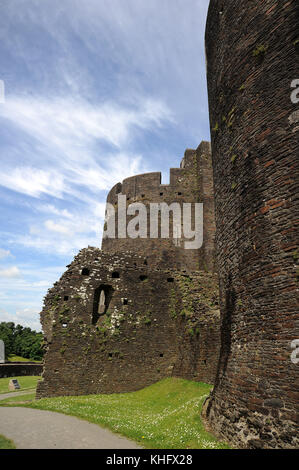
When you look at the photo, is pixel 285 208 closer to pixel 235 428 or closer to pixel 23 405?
pixel 235 428

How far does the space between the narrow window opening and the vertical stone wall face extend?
28.5 ft

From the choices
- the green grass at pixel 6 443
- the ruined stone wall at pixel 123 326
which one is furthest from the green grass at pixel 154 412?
the green grass at pixel 6 443

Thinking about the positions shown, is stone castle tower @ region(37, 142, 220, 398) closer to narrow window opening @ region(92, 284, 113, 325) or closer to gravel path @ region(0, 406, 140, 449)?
narrow window opening @ region(92, 284, 113, 325)

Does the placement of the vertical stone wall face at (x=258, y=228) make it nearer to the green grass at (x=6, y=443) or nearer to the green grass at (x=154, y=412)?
the green grass at (x=154, y=412)

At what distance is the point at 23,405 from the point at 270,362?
10471 millimetres

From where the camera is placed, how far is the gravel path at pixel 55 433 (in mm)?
6379

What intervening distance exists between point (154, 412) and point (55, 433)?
4155 millimetres

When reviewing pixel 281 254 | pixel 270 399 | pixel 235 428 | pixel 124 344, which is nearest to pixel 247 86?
pixel 281 254

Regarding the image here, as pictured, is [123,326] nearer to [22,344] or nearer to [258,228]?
[258,228]

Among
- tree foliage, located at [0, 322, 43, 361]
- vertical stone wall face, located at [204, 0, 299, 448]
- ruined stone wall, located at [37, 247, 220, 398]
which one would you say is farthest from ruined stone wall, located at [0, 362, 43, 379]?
vertical stone wall face, located at [204, 0, 299, 448]

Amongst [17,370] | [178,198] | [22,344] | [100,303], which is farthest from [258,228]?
[22,344]

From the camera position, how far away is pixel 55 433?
7285 mm

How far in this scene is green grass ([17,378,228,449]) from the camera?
6.61m

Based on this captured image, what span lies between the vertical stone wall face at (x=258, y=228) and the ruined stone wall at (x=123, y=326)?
223 inches
